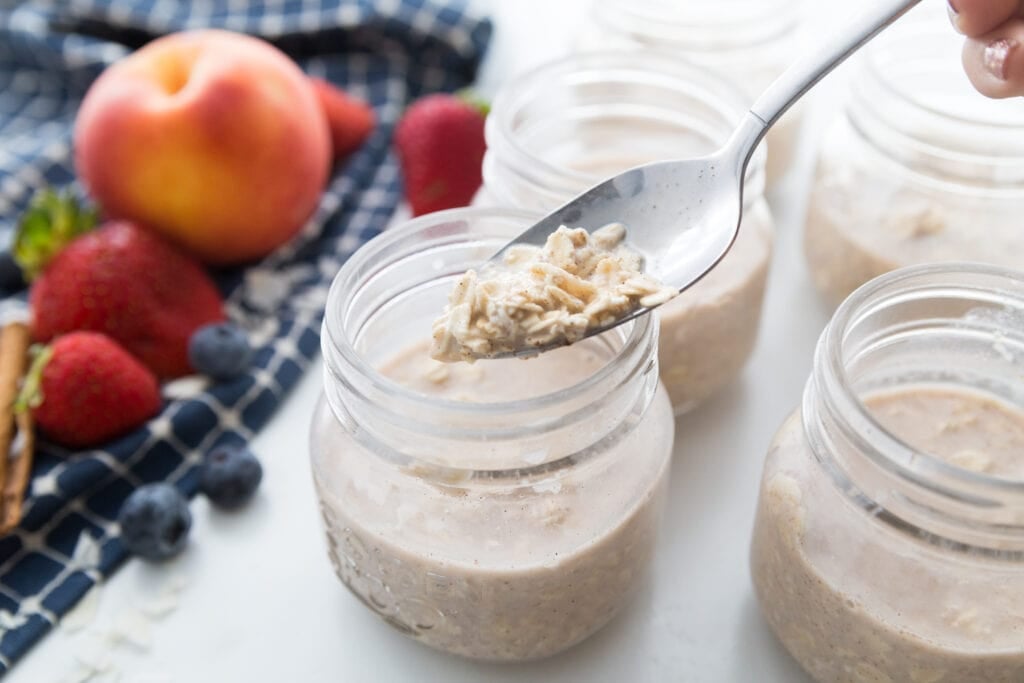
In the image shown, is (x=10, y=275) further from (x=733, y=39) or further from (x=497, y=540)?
(x=733, y=39)

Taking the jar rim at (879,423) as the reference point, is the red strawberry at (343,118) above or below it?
below

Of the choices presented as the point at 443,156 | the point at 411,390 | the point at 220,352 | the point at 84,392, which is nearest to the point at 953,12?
the point at 411,390

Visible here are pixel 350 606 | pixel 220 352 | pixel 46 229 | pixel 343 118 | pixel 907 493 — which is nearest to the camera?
pixel 907 493

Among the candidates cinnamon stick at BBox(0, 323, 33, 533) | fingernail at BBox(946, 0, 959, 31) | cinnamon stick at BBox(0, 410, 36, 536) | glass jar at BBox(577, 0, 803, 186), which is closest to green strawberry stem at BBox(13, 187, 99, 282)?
cinnamon stick at BBox(0, 323, 33, 533)

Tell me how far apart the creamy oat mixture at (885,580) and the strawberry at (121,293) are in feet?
2.40

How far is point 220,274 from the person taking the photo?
144 cm

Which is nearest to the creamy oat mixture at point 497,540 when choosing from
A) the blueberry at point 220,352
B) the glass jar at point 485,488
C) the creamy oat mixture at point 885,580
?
the glass jar at point 485,488

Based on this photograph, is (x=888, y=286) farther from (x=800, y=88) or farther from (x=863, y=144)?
(x=863, y=144)

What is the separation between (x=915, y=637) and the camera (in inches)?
30.4

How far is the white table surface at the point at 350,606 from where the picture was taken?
37.2 inches

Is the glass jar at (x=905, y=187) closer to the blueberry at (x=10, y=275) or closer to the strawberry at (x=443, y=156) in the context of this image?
the strawberry at (x=443, y=156)

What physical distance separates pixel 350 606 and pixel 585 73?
653 mm

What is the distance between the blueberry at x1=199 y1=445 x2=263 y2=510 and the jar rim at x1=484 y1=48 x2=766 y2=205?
39cm

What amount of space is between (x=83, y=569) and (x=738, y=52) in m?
0.96
